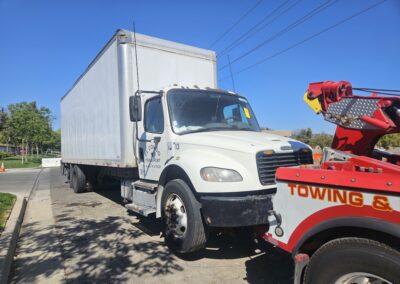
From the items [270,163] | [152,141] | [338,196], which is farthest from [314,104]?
[152,141]

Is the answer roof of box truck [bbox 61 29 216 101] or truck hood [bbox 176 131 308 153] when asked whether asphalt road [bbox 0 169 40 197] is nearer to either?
roof of box truck [bbox 61 29 216 101]

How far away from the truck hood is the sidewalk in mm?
2569

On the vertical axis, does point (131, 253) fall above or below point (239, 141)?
below

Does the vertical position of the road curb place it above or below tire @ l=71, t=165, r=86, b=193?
below

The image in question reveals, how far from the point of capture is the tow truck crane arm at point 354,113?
309 cm

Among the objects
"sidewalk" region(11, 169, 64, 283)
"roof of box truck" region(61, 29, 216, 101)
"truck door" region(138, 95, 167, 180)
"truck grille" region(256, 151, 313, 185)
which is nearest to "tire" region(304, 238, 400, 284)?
"truck grille" region(256, 151, 313, 185)

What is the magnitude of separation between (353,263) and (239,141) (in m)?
2.63

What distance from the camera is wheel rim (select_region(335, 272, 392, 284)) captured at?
8.22 feet

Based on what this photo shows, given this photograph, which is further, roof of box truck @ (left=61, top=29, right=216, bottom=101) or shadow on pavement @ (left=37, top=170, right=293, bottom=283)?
roof of box truck @ (left=61, top=29, right=216, bottom=101)

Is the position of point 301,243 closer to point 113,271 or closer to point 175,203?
point 175,203

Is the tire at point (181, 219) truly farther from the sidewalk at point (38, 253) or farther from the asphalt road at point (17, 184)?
the asphalt road at point (17, 184)

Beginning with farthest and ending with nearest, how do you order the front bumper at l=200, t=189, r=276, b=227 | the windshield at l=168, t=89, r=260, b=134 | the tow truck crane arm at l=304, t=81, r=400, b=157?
the windshield at l=168, t=89, r=260, b=134 < the front bumper at l=200, t=189, r=276, b=227 < the tow truck crane arm at l=304, t=81, r=400, b=157

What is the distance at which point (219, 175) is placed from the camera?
4.64 metres

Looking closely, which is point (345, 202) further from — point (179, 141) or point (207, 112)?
point (207, 112)
